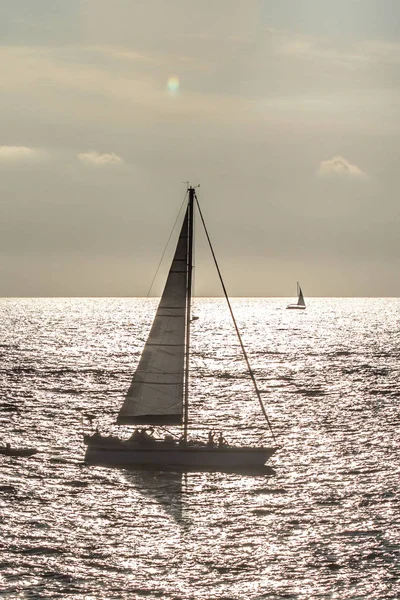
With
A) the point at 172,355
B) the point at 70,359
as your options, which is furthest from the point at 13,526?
the point at 70,359

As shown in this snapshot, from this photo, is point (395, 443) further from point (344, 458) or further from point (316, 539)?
point (316, 539)

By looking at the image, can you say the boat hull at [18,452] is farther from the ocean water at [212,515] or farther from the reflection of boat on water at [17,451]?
the ocean water at [212,515]

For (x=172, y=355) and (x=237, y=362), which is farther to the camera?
(x=237, y=362)

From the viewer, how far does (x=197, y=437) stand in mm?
71375

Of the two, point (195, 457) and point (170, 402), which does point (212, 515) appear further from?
point (170, 402)

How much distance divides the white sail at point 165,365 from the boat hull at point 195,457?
212 centimetres

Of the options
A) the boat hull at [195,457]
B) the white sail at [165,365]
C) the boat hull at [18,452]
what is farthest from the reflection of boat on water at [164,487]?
the boat hull at [18,452]

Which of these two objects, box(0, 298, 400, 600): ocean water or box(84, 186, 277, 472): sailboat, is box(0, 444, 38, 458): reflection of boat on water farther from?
box(84, 186, 277, 472): sailboat

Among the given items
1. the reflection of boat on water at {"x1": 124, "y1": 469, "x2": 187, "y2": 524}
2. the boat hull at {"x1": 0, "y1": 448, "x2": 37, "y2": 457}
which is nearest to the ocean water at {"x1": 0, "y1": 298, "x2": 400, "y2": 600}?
the reflection of boat on water at {"x1": 124, "y1": 469, "x2": 187, "y2": 524}

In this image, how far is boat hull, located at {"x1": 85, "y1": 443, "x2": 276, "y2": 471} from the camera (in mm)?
56312

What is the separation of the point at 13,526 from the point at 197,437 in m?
27.0

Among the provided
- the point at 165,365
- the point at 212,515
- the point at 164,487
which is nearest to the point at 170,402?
the point at 165,365

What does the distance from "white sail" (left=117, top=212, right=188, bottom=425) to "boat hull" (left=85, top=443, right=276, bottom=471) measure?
2.12 m

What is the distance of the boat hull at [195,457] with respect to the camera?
56312 millimetres
